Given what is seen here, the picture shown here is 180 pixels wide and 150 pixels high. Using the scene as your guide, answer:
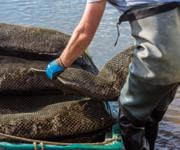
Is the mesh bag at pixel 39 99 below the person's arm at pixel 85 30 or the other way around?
below

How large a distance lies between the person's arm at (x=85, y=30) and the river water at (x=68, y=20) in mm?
2707

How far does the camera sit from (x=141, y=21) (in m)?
3.55

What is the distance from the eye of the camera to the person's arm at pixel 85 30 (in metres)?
3.47

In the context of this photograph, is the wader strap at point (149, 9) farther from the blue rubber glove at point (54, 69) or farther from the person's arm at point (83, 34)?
the blue rubber glove at point (54, 69)

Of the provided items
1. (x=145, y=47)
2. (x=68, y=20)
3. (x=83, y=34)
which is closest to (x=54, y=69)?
(x=83, y=34)

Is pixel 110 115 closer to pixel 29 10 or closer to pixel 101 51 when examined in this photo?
pixel 101 51

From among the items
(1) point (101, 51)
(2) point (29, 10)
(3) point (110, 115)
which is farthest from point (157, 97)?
(2) point (29, 10)

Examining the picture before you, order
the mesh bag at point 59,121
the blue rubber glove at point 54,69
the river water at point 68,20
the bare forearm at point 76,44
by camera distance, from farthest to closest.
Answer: the river water at point 68,20 → the mesh bag at point 59,121 → the blue rubber glove at point 54,69 → the bare forearm at point 76,44

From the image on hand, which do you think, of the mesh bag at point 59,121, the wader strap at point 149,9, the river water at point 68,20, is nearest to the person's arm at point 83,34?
the wader strap at point 149,9

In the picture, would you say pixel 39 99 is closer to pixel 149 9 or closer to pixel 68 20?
pixel 149 9

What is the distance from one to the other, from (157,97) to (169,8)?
0.74 m

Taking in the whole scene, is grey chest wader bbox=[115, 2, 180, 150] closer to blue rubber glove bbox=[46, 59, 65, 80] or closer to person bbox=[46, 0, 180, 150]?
person bbox=[46, 0, 180, 150]

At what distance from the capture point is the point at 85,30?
356cm

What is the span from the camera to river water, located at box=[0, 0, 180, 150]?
8273 mm
